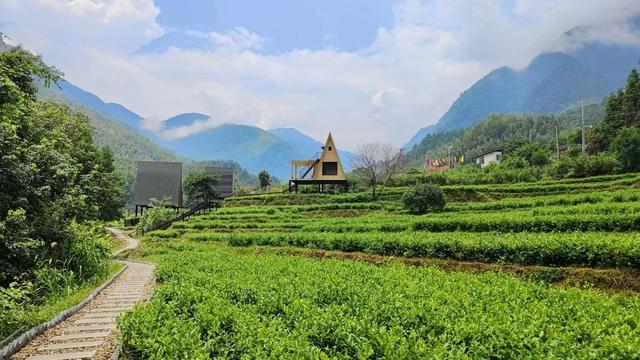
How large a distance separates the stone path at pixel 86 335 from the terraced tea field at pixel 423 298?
100cm

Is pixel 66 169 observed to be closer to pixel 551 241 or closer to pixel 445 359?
pixel 445 359

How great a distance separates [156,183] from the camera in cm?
5916

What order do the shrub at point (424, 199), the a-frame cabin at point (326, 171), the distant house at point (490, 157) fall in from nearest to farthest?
the shrub at point (424, 199) → the a-frame cabin at point (326, 171) → the distant house at point (490, 157)

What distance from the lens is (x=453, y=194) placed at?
40719 millimetres

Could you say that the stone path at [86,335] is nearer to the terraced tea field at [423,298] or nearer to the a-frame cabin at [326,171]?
the terraced tea field at [423,298]

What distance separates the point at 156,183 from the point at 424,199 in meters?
41.0

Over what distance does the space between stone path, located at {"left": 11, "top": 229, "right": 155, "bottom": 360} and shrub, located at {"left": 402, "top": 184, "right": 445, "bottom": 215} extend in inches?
969

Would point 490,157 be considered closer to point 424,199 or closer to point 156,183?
point 424,199

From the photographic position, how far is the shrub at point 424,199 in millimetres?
33656

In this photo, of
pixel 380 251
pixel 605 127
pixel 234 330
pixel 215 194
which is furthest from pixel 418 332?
pixel 605 127

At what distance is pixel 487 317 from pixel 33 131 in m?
17.4

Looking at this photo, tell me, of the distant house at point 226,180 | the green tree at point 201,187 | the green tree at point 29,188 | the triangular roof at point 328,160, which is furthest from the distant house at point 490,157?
the green tree at point 29,188

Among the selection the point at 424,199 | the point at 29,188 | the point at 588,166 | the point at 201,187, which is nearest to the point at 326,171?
the point at 201,187

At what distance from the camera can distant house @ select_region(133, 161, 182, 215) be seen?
58125 mm
